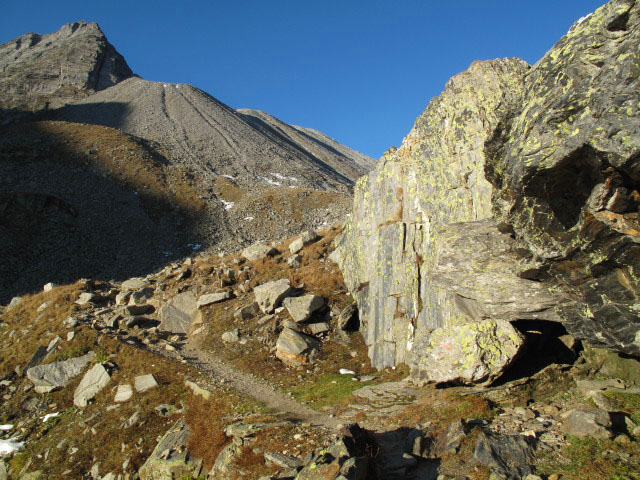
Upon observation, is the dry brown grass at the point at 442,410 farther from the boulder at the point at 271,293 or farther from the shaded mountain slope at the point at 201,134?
the shaded mountain slope at the point at 201,134

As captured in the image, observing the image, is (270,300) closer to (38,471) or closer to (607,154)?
(38,471)

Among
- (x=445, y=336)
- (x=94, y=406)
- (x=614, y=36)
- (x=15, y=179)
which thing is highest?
(x=15, y=179)


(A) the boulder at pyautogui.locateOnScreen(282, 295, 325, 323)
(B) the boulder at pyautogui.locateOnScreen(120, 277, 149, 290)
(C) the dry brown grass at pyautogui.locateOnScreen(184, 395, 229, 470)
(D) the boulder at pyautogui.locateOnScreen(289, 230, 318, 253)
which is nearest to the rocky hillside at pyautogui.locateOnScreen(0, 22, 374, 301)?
(B) the boulder at pyautogui.locateOnScreen(120, 277, 149, 290)

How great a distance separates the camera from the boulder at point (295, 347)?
22938 mm

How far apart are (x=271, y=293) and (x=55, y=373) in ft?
44.8

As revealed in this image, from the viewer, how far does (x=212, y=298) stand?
30.4 metres

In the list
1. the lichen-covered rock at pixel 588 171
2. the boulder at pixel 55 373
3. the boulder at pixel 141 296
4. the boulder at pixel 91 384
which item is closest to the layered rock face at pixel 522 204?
the lichen-covered rock at pixel 588 171

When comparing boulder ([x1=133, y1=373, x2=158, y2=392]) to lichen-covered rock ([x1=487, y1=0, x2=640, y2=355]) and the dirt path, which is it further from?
lichen-covered rock ([x1=487, y1=0, x2=640, y2=355])

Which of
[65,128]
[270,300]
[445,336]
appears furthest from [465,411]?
[65,128]

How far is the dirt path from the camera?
1592 cm

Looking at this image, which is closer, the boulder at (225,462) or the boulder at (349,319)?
the boulder at (225,462)

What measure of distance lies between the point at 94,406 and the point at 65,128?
295 ft

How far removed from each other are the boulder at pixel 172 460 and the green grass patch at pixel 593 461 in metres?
11.0

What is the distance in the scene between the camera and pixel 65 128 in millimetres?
91188
